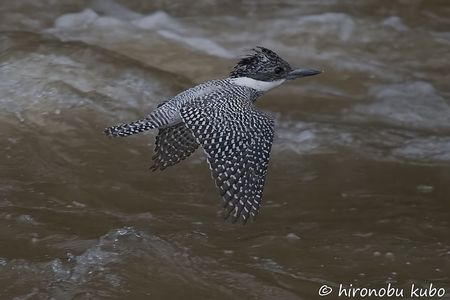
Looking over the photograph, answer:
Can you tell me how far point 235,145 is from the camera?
5.12 metres

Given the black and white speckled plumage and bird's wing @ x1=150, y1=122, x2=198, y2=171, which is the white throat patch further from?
bird's wing @ x1=150, y1=122, x2=198, y2=171

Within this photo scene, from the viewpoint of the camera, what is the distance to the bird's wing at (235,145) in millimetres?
4914

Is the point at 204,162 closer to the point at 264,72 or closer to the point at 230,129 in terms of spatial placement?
the point at 264,72

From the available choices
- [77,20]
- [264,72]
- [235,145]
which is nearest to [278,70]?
[264,72]

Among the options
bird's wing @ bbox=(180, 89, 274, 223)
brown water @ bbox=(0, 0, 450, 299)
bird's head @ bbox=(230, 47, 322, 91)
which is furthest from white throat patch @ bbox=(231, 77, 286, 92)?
brown water @ bbox=(0, 0, 450, 299)

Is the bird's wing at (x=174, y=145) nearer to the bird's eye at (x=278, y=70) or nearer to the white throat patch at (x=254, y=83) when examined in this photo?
the white throat patch at (x=254, y=83)

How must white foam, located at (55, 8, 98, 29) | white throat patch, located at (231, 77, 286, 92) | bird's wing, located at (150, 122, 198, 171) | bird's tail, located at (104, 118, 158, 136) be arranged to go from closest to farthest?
bird's tail, located at (104, 118, 158, 136) → bird's wing, located at (150, 122, 198, 171) → white throat patch, located at (231, 77, 286, 92) → white foam, located at (55, 8, 98, 29)

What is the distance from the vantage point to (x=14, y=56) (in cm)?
796

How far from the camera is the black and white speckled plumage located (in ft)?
16.2

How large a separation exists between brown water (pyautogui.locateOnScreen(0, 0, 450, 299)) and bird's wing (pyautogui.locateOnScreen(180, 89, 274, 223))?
511 mm

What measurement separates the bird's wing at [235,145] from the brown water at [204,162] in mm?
511

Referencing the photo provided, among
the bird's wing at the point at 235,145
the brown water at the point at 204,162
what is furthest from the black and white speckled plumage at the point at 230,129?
the brown water at the point at 204,162

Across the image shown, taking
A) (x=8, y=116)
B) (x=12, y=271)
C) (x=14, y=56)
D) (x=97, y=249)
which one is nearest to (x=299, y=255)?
(x=97, y=249)

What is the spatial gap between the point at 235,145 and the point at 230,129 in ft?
0.44
